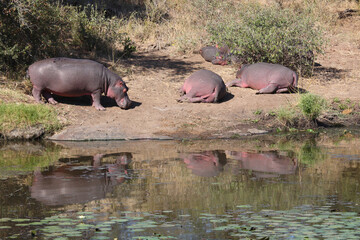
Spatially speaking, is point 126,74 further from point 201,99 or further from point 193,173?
point 193,173

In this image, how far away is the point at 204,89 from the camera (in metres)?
12.4

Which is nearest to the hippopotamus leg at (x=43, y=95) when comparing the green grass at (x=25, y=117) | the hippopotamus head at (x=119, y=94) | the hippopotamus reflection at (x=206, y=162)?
the green grass at (x=25, y=117)

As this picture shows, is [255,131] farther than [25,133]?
Yes

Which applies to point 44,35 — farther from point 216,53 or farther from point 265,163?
point 265,163

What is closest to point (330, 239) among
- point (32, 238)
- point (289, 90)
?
point (32, 238)

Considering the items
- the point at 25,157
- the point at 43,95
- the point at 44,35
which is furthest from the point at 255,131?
the point at 44,35

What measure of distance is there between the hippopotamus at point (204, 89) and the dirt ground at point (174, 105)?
8.1 inches

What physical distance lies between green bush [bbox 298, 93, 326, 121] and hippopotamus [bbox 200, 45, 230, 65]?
4.39m

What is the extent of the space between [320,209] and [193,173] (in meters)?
2.36

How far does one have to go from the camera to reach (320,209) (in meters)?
5.54

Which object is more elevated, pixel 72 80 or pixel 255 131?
pixel 72 80

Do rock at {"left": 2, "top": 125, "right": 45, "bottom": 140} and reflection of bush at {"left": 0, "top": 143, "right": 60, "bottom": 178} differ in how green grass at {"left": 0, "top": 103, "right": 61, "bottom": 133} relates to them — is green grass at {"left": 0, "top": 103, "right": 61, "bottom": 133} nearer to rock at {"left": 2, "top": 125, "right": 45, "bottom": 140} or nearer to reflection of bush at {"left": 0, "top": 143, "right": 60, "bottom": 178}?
rock at {"left": 2, "top": 125, "right": 45, "bottom": 140}

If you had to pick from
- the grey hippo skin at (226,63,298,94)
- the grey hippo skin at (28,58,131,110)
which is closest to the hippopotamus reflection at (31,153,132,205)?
the grey hippo skin at (28,58,131,110)

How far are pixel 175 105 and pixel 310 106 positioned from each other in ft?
9.73
